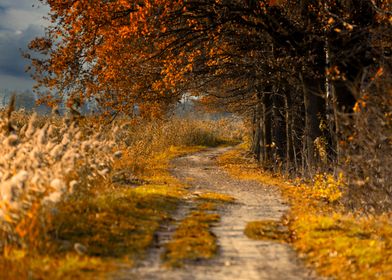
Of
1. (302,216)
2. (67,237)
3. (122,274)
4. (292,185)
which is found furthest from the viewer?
(292,185)

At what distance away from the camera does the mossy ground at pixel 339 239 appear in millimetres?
7723

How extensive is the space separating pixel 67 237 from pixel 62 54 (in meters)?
11.1

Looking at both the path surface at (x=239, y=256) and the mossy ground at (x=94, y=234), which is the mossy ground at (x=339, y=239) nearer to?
the path surface at (x=239, y=256)

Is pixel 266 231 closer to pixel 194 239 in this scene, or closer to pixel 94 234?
pixel 194 239

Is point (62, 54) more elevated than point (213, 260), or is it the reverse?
point (62, 54)

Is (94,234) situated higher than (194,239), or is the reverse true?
(94,234)

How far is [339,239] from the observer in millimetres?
9086

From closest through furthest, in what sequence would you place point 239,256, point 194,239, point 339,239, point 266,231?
1. point 239,256
2. point 194,239
3. point 339,239
4. point 266,231

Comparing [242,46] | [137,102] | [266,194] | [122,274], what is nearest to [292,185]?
[266,194]

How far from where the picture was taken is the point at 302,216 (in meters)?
11.2

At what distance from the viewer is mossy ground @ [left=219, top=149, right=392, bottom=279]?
772cm

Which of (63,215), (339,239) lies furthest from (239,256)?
(63,215)

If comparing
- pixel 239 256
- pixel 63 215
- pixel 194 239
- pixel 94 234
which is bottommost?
pixel 239 256

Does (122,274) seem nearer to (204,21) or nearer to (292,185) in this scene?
(292,185)
